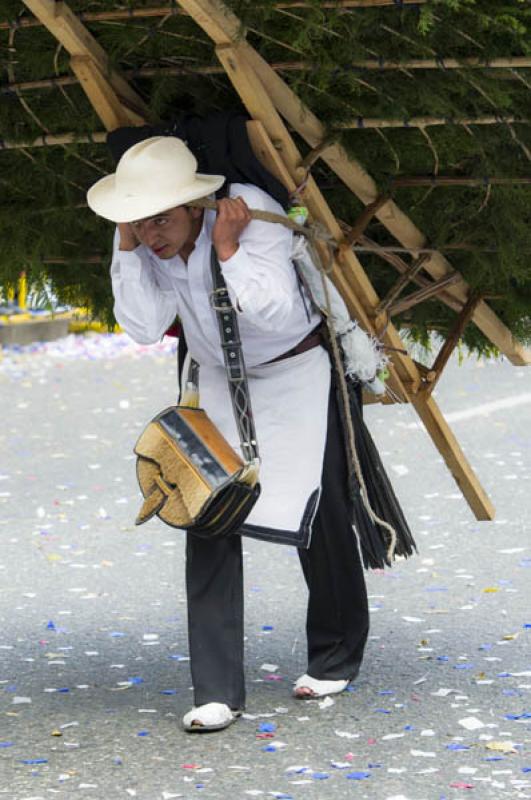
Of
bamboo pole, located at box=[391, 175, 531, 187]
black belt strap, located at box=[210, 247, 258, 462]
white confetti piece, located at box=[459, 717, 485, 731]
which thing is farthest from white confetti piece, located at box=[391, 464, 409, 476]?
black belt strap, located at box=[210, 247, 258, 462]

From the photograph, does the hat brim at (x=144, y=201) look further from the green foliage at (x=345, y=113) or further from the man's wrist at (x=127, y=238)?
the green foliage at (x=345, y=113)

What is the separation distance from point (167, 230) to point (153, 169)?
0.16m

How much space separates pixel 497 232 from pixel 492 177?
21 cm

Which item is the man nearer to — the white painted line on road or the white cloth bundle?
the white cloth bundle

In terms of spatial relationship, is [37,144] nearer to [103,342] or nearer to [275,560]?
[275,560]

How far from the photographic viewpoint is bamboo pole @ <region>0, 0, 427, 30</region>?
3.86 metres

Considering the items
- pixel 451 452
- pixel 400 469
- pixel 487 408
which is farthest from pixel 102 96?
pixel 487 408

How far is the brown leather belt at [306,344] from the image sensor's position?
447 cm

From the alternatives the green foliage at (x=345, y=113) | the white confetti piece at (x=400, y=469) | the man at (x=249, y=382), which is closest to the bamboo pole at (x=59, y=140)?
the green foliage at (x=345, y=113)

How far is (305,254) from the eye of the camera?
14.4ft

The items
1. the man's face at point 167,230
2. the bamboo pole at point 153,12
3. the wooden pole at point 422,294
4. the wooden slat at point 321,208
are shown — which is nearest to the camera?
the bamboo pole at point 153,12

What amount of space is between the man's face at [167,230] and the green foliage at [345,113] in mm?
362

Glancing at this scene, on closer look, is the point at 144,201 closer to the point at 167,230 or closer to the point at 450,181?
the point at 167,230

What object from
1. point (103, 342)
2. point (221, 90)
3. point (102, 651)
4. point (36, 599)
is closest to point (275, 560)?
point (36, 599)
